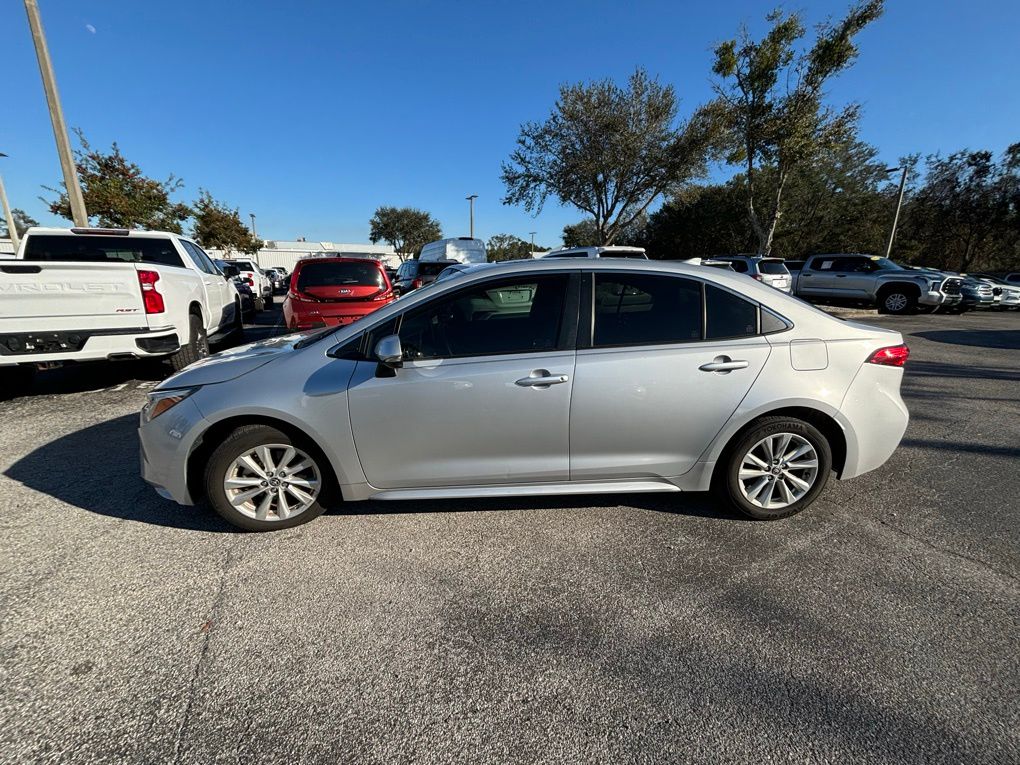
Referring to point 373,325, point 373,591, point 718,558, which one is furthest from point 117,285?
point 718,558

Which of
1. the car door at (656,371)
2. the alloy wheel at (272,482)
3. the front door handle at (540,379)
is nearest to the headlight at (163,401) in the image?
the alloy wheel at (272,482)

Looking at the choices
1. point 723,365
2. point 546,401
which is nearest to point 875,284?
point 723,365

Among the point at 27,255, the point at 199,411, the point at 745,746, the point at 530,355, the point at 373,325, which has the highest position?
the point at 27,255

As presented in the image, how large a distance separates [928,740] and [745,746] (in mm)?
640

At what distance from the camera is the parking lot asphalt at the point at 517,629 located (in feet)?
A: 5.36

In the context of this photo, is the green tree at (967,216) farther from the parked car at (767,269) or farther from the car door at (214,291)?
the car door at (214,291)

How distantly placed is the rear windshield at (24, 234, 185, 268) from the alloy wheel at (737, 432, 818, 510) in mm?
7217

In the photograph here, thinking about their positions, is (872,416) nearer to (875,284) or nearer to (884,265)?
(875,284)

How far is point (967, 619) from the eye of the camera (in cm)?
214

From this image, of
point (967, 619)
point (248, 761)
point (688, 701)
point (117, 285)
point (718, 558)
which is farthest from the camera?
point (117, 285)

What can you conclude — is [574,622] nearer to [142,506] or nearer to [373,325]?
[373,325]

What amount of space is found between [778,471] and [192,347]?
21.4 feet

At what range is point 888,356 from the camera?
2863mm

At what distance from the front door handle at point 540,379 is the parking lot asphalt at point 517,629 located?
95 centimetres
